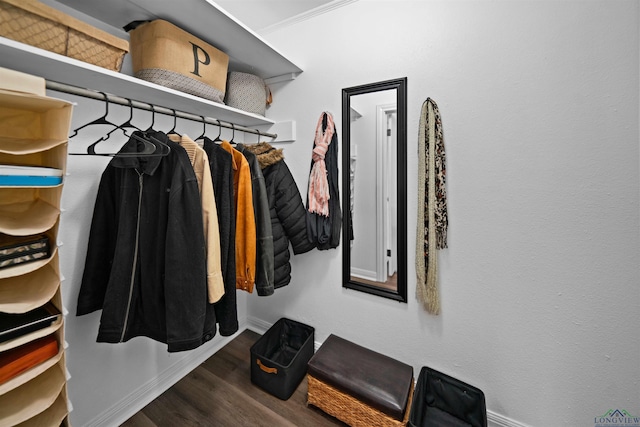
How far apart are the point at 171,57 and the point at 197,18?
0.80 ft

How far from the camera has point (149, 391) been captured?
1.49 m

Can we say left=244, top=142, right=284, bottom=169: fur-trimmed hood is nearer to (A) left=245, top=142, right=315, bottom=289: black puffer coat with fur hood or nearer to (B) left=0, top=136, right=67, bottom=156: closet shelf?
(A) left=245, top=142, right=315, bottom=289: black puffer coat with fur hood

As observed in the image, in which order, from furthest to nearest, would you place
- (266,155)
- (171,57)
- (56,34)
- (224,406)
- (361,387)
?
(266,155) < (224,406) < (361,387) < (171,57) < (56,34)

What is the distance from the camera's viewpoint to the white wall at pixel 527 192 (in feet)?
3.43

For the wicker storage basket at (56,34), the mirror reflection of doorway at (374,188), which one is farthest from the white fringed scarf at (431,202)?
the wicker storage basket at (56,34)

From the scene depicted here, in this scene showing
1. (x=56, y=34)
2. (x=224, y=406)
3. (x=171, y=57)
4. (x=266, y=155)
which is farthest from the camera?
(x=266, y=155)

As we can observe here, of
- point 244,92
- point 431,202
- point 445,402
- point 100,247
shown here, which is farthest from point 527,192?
point 100,247

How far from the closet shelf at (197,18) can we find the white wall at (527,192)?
578mm

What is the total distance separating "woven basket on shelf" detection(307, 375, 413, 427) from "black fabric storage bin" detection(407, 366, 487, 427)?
6 cm

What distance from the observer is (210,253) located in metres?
1.06

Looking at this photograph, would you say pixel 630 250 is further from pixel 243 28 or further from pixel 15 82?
pixel 15 82

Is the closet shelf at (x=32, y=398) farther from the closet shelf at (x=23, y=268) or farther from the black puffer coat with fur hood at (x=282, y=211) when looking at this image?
the black puffer coat with fur hood at (x=282, y=211)

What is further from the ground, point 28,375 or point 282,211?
point 282,211

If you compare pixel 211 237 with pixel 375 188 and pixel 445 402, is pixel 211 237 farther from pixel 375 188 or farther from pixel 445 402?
pixel 445 402
